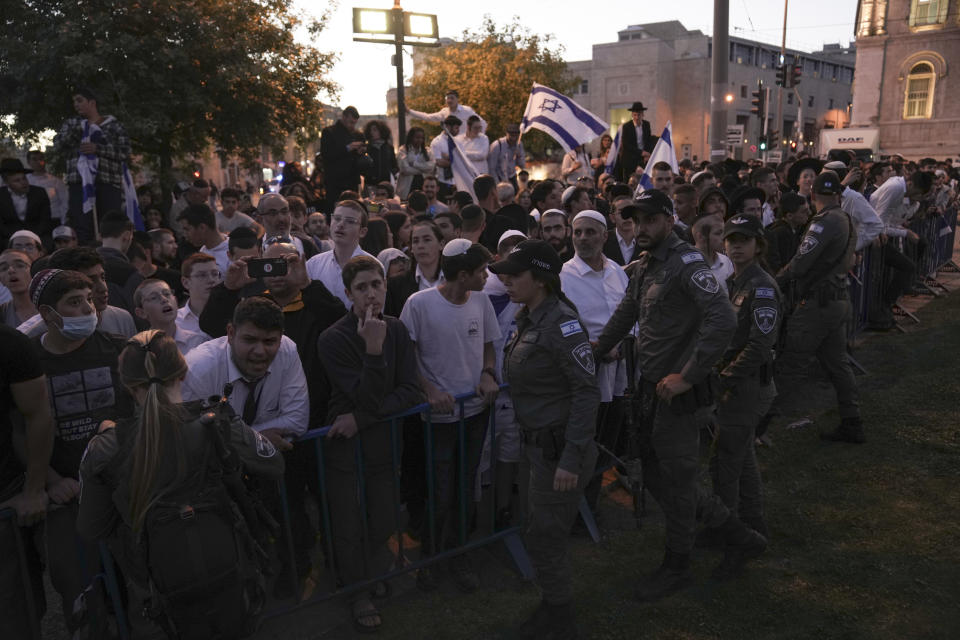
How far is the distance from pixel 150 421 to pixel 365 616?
1.99 metres

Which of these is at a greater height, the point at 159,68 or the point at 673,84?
the point at 673,84

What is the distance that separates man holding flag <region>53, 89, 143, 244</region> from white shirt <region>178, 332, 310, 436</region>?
18.2 ft

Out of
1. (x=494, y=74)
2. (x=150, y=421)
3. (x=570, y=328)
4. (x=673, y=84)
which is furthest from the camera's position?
(x=673, y=84)

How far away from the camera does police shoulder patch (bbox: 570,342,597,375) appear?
11.4ft

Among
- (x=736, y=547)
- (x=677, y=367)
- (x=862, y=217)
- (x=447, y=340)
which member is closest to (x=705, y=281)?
(x=677, y=367)

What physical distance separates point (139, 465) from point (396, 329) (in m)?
1.78

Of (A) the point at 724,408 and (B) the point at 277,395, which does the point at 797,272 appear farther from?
(B) the point at 277,395

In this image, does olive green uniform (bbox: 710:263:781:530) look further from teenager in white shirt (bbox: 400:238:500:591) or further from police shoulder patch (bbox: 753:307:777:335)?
teenager in white shirt (bbox: 400:238:500:591)

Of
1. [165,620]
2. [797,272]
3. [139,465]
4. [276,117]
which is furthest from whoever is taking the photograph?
[276,117]

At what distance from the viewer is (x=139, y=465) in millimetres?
2564

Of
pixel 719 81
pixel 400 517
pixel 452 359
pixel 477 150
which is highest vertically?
pixel 719 81

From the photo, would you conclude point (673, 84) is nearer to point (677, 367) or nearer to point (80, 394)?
point (677, 367)

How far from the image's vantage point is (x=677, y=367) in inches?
161

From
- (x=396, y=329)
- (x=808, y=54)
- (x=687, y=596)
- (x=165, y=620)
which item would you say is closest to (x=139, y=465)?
(x=165, y=620)
